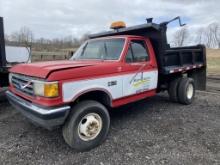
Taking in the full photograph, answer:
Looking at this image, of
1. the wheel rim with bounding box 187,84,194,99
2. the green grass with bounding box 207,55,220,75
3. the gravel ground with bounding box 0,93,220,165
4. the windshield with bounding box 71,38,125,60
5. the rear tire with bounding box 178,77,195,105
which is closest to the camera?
the gravel ground with bounding box 0,93,220,165

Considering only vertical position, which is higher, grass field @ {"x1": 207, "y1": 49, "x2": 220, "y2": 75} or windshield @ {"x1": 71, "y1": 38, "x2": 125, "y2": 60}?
windshield @ {"x1": 71, "y1": 38, "x2": 125, "y2": 60}

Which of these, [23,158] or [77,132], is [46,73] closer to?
[77,132]

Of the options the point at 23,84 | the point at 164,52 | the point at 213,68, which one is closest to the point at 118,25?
the point at 164,52

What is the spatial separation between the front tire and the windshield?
4.22ft

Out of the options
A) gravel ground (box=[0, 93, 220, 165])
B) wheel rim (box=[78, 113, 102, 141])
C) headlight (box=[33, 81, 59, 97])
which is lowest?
gravel ground (box=[0, 93, 220, 165])

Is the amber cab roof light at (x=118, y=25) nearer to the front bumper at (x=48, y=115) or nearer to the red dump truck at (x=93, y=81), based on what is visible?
the red dump truck at (x=93, y=81)

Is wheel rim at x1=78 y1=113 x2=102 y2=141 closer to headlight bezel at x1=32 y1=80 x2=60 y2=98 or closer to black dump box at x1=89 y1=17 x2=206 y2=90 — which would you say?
headlight bezel at x1=32 y1=80 x2=60 y2=98

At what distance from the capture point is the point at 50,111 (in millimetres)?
3012

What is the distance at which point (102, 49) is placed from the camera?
15.3ft

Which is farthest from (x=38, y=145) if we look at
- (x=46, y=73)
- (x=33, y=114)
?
(x=46, y=73)

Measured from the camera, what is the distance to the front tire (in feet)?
10.9

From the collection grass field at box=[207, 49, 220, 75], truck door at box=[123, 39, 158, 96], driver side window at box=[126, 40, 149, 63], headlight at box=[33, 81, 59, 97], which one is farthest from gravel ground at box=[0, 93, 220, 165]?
grass field at box=[207, 49, 220, 75]

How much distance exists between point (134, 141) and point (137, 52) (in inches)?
78.9

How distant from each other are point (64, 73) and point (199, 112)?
13.5 feet
